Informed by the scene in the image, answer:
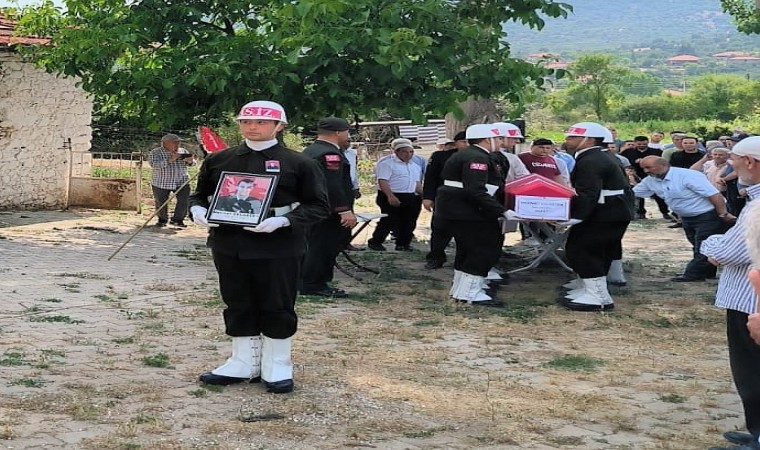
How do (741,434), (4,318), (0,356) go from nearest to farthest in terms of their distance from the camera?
(741,434), (0,356), (4,318)

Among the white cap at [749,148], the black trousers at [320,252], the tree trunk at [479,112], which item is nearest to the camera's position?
the white cap at [749,148]

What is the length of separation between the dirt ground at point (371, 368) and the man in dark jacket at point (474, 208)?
0.31 m

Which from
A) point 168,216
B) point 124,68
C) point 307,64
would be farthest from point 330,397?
point 168,216

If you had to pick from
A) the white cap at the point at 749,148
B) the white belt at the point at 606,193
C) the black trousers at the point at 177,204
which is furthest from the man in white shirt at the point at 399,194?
the white cap at the point at 749,148

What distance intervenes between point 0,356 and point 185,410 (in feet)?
5.81

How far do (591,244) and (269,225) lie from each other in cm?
459

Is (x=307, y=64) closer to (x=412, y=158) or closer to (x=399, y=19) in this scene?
(x=399, y=19)

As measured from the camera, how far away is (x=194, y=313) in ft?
29.1

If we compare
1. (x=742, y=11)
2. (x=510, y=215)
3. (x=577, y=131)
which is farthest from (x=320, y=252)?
(x=742, y=11)

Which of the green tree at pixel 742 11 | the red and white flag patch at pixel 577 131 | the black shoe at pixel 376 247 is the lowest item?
the black shoe at pixel 376 247

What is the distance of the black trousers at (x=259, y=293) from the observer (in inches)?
247

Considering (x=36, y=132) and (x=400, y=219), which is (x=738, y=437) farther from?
(x=36, y=132)

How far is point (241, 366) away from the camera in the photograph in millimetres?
6496

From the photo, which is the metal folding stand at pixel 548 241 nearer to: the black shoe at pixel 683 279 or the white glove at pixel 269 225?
the black shoe at pixel 683 279
